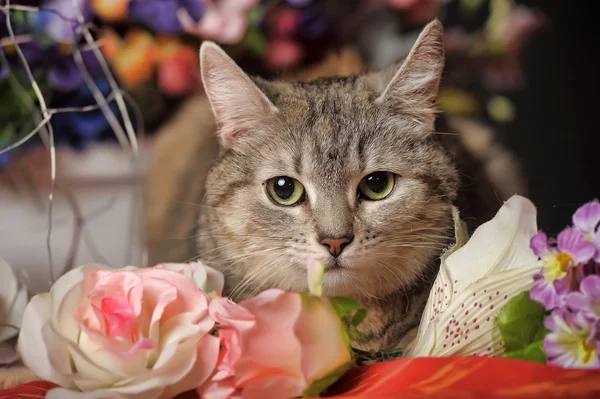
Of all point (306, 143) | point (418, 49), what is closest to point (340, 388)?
point (306, 143)

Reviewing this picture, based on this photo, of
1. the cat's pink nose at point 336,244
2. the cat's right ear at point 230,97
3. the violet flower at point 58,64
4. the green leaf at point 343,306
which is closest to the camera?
the green leaf at point 343,306

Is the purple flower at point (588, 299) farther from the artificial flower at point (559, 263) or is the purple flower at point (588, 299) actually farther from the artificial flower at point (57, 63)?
the artificial flower at point (57, 63)

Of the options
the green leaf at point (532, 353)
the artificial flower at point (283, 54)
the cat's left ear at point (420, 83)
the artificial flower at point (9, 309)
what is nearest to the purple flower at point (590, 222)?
the green leaf at point (532, 353)

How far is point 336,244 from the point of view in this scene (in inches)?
32.7

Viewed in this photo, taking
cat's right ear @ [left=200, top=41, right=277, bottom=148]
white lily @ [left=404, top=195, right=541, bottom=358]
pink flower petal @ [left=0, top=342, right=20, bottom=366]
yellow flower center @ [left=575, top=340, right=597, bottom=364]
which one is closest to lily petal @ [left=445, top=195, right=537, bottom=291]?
white lily @ [left=404, top=195, right=541, bottom=358]

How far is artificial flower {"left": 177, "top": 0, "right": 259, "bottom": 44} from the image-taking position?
1.63 metres

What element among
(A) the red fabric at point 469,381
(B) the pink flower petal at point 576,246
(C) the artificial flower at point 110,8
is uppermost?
(C) the artificial flower at point 110,8

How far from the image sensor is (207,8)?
1632 mm

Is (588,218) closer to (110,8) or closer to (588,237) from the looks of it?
(588,237)

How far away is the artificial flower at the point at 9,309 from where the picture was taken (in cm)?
89

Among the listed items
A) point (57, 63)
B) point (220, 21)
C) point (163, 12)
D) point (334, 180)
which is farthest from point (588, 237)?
point (57, 63)

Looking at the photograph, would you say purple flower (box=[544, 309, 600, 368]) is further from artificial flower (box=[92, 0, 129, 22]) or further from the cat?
artificial flower (box=[92, 0, 129, 22])

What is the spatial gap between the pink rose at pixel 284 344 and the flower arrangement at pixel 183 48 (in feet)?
3.67

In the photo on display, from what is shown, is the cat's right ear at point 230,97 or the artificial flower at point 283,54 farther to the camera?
the artificial flower at point 283,54
